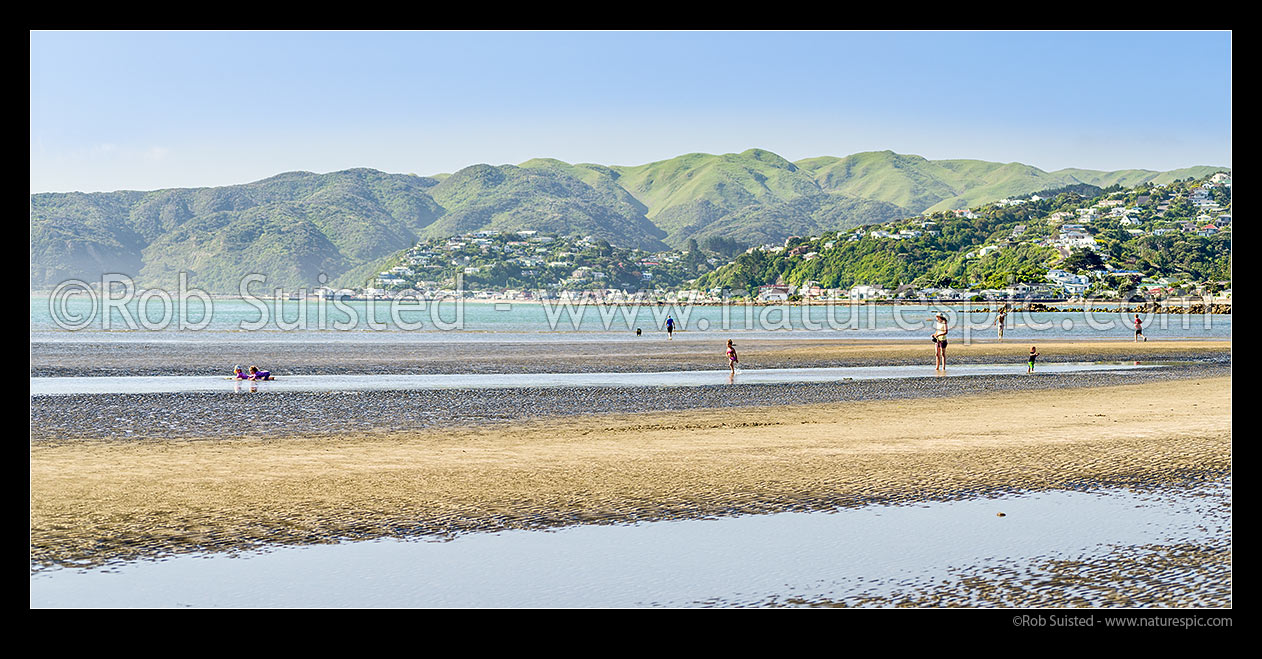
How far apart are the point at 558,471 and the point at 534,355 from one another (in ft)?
91.9

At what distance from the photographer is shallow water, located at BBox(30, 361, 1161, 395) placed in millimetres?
25375

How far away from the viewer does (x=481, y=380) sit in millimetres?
28047

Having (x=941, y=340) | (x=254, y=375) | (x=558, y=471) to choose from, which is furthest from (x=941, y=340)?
(x=558, y=471)

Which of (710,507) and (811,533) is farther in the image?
(710,507)

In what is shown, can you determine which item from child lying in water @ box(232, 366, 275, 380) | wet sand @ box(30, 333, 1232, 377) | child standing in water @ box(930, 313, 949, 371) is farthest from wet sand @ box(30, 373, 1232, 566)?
wet sand @ box(30, 333, 1232, 377)

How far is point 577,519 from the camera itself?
10312 mm

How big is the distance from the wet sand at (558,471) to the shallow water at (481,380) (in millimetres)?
8429

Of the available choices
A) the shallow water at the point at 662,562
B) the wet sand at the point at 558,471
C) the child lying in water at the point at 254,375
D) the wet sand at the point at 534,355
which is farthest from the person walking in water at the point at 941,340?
the shallow water at the point at 662,562

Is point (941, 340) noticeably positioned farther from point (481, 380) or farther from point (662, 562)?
point (662, 562)

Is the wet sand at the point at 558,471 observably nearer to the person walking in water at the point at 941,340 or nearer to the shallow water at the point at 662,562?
the shallow water at the point at 662,562

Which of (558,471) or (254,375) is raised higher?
(254,375)
